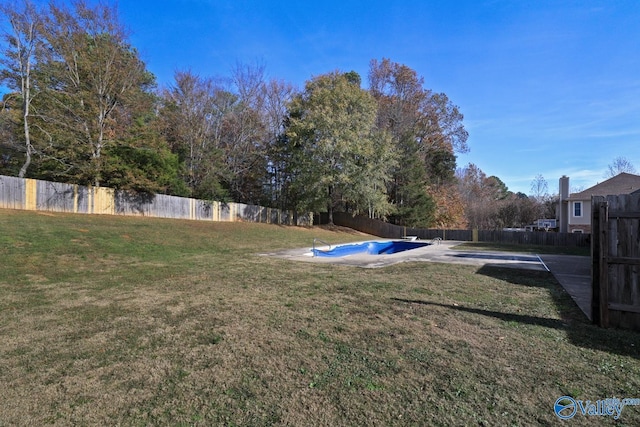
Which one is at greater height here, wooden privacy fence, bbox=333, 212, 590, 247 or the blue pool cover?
wooden privacy fence, bbox=333, 212, 590, 247

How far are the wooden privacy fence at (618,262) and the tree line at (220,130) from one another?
19130 millimetres

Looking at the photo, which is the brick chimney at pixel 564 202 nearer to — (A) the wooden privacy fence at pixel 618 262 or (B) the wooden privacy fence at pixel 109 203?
(B) the wooden privacy fence at pixel 109 203

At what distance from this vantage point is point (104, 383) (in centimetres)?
228

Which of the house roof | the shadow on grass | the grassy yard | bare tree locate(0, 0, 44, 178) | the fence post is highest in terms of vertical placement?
bare tree locate(0, 0, 44, 178)

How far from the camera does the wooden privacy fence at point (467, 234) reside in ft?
62.1

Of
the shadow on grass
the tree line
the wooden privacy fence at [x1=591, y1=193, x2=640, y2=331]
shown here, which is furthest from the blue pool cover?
the wooden privacy fence at [x1=591, y1=193, x2=640, y2=331]

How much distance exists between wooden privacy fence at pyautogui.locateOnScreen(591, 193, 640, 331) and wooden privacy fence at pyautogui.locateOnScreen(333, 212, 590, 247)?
1797 centimetres

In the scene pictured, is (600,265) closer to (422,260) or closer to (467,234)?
(422,260)

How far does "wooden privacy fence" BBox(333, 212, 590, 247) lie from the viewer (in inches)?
745

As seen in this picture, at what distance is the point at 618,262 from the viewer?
11.9ft

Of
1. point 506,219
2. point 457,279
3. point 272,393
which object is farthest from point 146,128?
point 506,219

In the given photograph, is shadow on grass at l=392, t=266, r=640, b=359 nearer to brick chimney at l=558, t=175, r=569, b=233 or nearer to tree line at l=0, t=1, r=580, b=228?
tree line at l=0, t=1, r=580, b=228

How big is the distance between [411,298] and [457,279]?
2174mm

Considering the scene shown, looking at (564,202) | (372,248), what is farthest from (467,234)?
(372,248)
